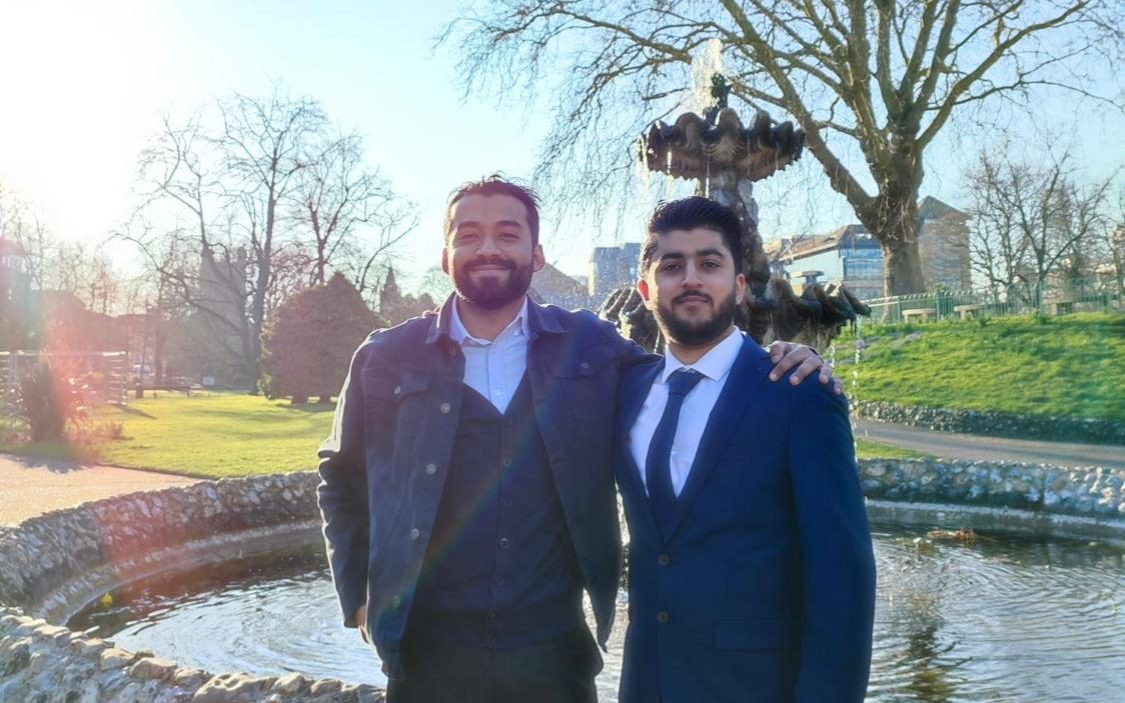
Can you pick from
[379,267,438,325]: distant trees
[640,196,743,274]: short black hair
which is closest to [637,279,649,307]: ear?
[640,196,743,274]: short black hair

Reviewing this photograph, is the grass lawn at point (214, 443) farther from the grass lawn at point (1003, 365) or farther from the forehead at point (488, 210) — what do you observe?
the forehead at point (488, 210)

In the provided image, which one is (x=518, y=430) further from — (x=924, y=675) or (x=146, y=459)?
(x=146, y=459)

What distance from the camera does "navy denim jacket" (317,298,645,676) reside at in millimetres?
2613

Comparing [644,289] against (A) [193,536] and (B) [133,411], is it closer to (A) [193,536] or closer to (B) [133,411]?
(A) [193,536]

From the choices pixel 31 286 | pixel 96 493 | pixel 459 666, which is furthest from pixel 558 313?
pixel 31 286

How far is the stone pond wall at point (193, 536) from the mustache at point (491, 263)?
155 centimetres

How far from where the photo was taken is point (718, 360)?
2281 mm

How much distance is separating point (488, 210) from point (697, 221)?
2.33ft

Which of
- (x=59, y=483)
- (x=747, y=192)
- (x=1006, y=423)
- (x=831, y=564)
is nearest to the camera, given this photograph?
(x=831, y=564)

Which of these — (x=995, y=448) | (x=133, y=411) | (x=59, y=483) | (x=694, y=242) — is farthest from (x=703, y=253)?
(x=133, y=411)

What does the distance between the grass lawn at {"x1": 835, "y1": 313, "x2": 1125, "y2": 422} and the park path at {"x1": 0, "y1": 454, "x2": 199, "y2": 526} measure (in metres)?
15.0

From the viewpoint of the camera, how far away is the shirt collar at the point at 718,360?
7.45ft

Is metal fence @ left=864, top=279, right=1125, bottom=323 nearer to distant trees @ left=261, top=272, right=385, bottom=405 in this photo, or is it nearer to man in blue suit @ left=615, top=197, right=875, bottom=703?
distant trees @ left=261, top=272, right=385, bottom=405

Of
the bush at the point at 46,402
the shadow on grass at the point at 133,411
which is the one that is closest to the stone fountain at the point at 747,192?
the bush at the point at 46,402
